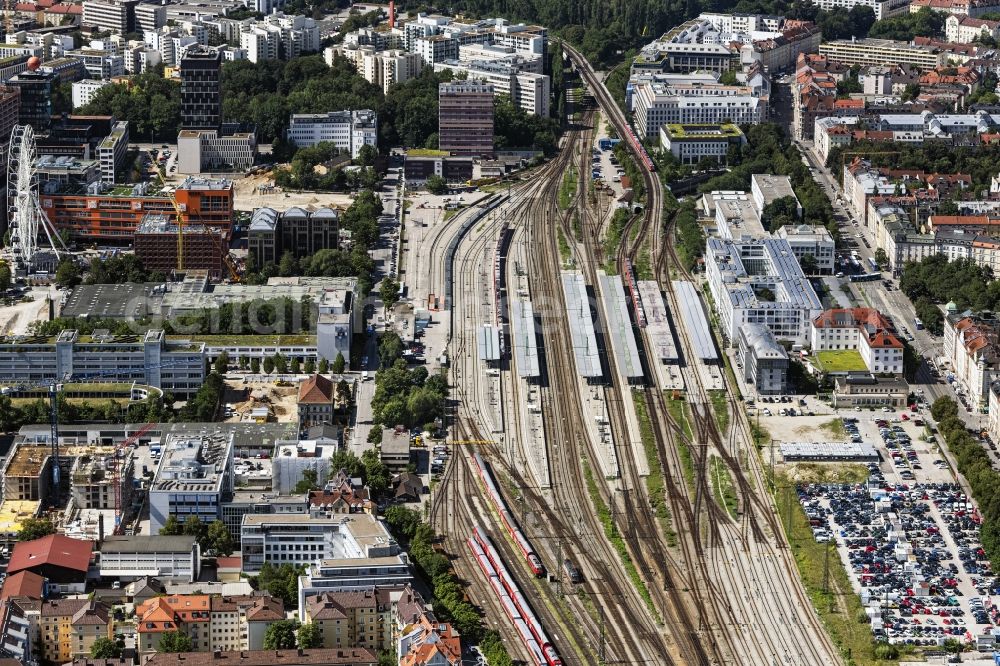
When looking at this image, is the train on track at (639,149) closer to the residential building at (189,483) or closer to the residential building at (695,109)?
the residential building at (695,109)

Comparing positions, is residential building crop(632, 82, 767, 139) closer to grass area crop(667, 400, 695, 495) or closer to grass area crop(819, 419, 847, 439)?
grass area crop(667, 400, 695, 495)

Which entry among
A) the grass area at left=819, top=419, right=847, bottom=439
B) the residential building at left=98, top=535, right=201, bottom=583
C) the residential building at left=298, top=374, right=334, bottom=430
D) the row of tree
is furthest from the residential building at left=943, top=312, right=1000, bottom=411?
the residential building at left=98, top=535, right=201, bottom=583

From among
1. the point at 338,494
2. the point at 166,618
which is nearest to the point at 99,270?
the point at 338,494

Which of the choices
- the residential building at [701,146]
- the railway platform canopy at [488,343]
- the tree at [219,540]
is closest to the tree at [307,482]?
the tree at [219,540]

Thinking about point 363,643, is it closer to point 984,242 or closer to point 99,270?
point 99,270

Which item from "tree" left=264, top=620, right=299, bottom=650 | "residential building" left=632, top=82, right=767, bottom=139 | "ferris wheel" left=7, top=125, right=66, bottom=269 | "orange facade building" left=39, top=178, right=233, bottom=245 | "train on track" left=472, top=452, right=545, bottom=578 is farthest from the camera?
"residential building" left=632, top=82, right=767, bottom=139

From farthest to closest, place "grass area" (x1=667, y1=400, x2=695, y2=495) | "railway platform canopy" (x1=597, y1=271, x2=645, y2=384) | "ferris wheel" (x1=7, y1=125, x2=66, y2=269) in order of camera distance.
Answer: "ferris wheel" (x1=7, y1=125, x2=66, y2=269), "railway platform canopy" (x1=597, y1=271, x2=645, y2=384), "grass area" (x1=667, y1=400, x2=695, y2=495)
